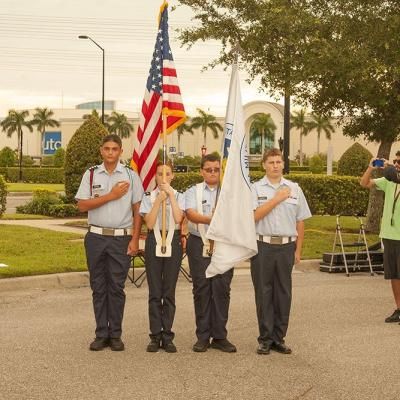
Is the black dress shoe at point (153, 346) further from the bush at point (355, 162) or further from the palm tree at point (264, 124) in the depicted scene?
the palm tree at point (264, 124)

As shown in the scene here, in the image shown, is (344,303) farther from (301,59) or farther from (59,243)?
(301,59)

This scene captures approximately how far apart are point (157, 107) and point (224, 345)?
2.44 m

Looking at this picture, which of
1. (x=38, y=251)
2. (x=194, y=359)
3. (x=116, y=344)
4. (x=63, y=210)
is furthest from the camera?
(x=63, y=210)

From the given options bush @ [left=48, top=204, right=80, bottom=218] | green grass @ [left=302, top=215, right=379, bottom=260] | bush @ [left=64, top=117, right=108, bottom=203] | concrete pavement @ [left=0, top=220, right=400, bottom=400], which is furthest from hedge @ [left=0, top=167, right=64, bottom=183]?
concrete pavement @ [left=0, top=220, right=400, bottom=400]

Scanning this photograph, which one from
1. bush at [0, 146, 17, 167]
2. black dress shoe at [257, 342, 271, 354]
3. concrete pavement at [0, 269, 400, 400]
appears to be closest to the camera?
concrete pavement at [0, 269, 400, 400]

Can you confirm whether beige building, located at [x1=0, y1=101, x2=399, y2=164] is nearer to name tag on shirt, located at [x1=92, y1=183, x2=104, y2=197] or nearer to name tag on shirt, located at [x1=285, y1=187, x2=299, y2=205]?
name tag on shirt, located at [x1=285, y1=187, x2=299, y2=205]

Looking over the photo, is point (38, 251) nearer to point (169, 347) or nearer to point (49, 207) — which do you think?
point (169, 347)

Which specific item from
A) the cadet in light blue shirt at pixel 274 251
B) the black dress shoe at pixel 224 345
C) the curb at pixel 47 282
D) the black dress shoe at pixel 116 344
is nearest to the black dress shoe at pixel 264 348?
the cadet in light blue shirt at pixel 274 251

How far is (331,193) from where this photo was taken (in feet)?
82.1

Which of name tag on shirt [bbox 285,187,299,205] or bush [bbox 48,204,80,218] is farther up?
name tag on shirt [bbox 285,187,299,205]

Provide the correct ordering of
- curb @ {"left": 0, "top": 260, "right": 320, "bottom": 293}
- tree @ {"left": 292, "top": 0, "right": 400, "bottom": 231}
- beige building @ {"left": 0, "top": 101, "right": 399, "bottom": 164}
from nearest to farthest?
curb @ {"left": 0, "top": 260, "right": 320, "bottom": 293} → tree @ {"left": 292, "top": 0, "right": 400, "bottom": 231} → beige building @ {"left": 0, "top": 101, "right": 399, "bottom": 164}

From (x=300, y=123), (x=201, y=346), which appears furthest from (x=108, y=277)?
(x=300, y=123)

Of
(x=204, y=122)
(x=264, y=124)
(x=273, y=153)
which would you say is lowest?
(x=273, y=153)

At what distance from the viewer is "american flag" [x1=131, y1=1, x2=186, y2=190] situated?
782cm
